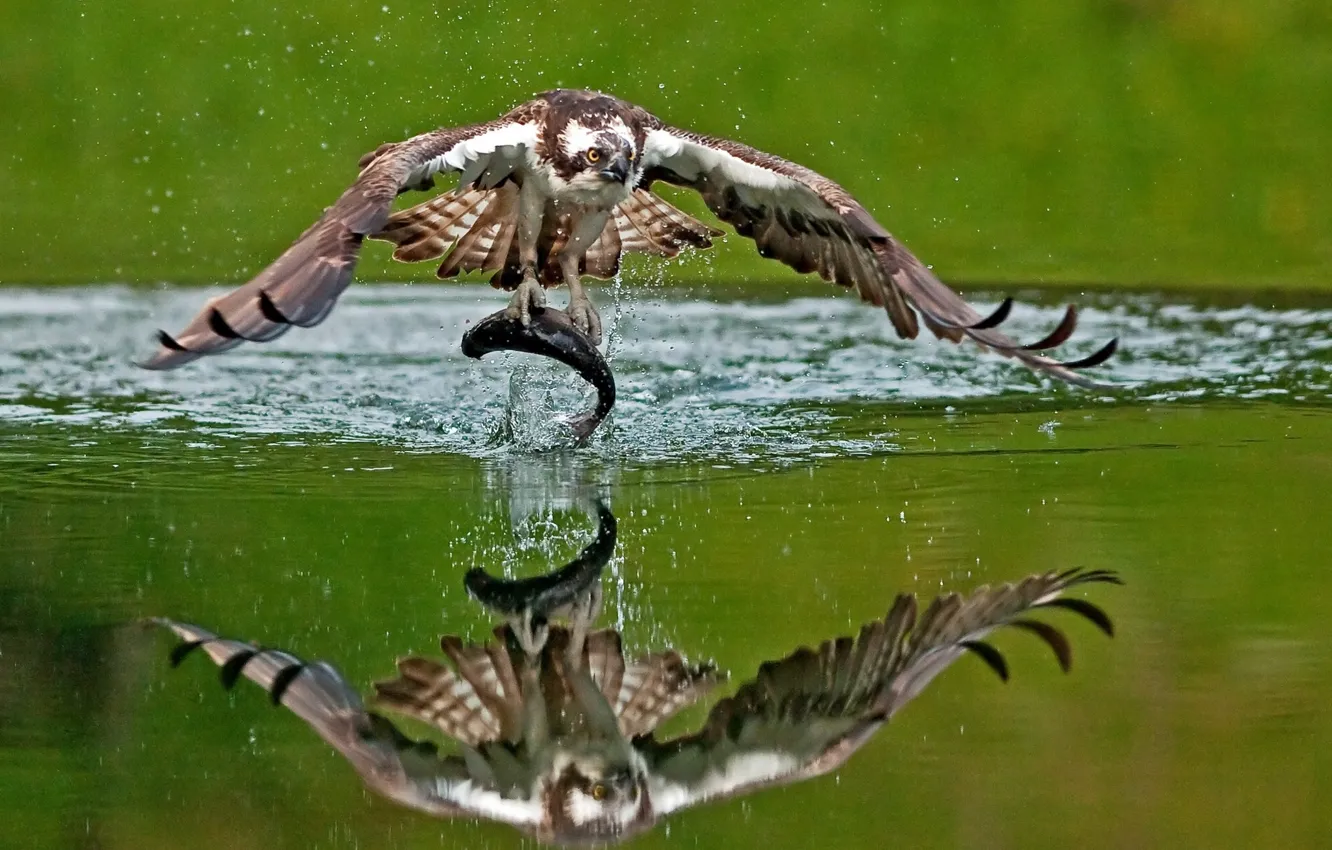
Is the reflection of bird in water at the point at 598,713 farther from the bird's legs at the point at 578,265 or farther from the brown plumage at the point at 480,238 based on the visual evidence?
the brown plumage at the point at 480,238

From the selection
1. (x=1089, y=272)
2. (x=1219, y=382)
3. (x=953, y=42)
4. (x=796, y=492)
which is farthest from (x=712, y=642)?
(x=953, y=42)

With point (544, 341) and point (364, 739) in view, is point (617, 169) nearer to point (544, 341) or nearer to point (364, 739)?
point (544, 341)

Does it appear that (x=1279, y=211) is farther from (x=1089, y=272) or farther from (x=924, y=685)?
(x=924, y=685)

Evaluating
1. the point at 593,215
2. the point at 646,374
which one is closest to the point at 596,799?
the point at 593,215

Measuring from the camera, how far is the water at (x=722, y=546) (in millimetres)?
5625

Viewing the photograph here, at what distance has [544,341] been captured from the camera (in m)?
9.48

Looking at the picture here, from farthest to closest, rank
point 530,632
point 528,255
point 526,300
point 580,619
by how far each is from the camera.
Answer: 1. point 528,255
2. point 526,300
3. point 580,619
4. point 530,632

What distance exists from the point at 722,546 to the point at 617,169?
219 cm

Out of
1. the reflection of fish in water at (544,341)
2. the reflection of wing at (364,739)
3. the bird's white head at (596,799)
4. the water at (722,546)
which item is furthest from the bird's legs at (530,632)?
the reflection of fish in water at (544,341)

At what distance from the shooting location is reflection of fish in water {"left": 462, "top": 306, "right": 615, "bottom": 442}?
9453 mm


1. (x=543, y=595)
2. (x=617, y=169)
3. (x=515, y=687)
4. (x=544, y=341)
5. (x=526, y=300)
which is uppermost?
(x=617, y=169)

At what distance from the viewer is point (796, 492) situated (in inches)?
355

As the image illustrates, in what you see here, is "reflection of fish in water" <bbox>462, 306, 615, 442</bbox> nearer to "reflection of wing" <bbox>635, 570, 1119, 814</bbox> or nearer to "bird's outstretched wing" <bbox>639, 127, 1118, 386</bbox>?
"bird's outstretched wing" <bbox>639, 127, 1118, 386</bbox>

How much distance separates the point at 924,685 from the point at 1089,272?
11.1 meters
